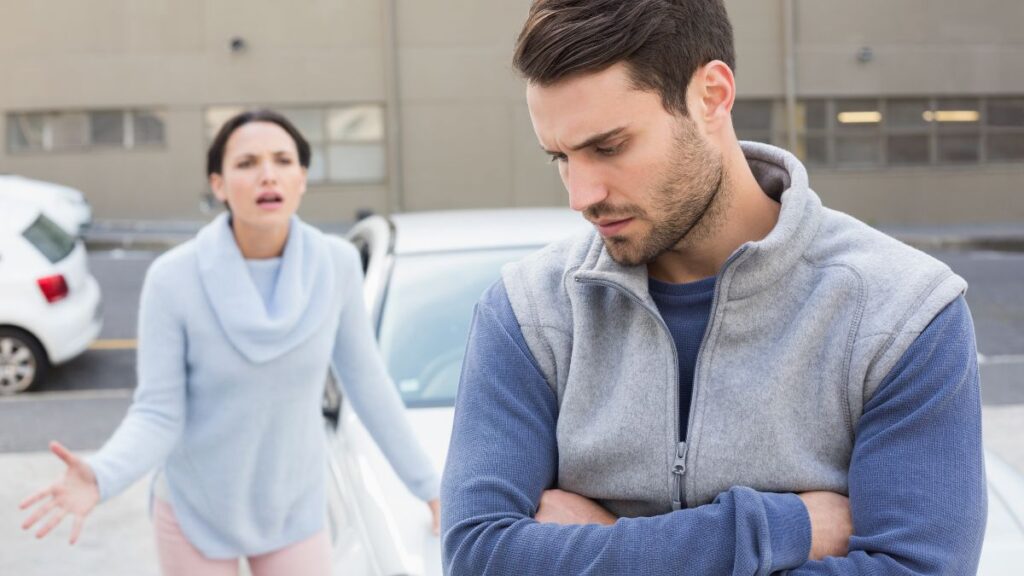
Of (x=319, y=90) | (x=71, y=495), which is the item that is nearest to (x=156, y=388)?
(x=71, y=495)

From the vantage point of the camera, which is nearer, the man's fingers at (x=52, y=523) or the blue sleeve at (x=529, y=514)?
the blue sleeve at (x=529, y=514)

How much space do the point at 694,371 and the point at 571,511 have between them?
0.27m

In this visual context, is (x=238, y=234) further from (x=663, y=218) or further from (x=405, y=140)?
(x=405, y=140)

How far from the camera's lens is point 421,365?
445 centimetres

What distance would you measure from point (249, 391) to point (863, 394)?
188 cm

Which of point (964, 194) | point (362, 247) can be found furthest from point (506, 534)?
point (964, 194)

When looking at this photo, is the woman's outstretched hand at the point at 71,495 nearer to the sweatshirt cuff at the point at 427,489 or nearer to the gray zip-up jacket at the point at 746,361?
the sweatshirt cuff at the point at 427,489

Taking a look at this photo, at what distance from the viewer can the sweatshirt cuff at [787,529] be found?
1755 millimetres

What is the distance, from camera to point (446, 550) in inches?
77.5

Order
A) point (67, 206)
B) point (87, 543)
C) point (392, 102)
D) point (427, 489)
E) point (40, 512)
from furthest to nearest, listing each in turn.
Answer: point (392, 102), point (67, 206), point (87, 543), point (427, 489), point (40, 512)

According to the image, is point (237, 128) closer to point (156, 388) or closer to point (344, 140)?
point (156, 388)

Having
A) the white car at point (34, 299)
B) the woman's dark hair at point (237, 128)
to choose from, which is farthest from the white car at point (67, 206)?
the woman's dark hair at point (237, 128)

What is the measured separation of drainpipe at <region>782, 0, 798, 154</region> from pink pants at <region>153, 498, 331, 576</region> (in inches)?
853

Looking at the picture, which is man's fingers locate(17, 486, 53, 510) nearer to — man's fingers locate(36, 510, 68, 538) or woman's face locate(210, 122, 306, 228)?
man's fingers locate(36, 510, 68, 538)
